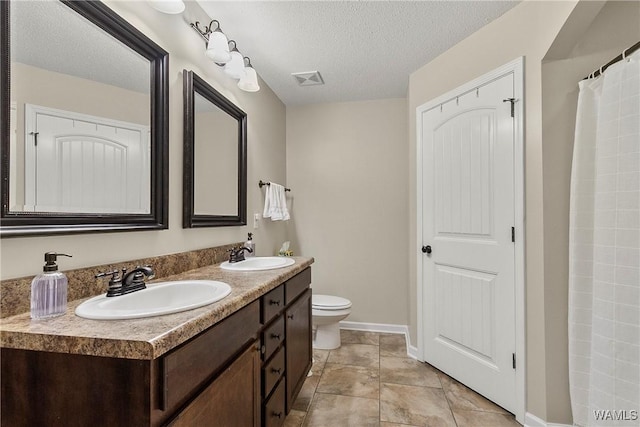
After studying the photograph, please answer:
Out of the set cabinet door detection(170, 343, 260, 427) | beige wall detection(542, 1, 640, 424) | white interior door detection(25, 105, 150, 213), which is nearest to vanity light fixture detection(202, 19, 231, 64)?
white interior door detection(25, 105, 150, 213)

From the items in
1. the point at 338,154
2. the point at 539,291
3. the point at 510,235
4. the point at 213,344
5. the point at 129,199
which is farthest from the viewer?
the point at 338,154

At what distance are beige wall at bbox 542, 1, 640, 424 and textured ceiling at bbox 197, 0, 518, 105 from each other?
48cm

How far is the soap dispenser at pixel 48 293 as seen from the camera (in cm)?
79

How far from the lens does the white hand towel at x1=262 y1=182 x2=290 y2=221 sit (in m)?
2.57

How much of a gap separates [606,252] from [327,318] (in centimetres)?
181

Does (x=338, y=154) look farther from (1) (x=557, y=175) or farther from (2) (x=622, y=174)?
(2) (x=622, y=174)

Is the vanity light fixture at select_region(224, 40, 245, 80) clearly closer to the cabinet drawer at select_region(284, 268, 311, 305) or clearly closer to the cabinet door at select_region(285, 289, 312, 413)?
the cabinet drawer at select_region(284, 268, 311, 305)

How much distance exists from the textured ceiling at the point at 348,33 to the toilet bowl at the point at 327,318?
6.25ft

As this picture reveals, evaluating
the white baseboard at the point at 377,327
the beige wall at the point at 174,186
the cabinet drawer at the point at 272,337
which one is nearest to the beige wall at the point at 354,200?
the white baseboard at the point at 377,327

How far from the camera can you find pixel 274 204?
8.66 ft

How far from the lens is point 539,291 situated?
63.3 inches

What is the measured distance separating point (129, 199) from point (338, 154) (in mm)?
2235

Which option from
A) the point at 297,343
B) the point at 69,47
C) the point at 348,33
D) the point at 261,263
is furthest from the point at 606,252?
the point at 69,47

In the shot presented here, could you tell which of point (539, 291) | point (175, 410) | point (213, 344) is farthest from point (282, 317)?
point (539, 291)
